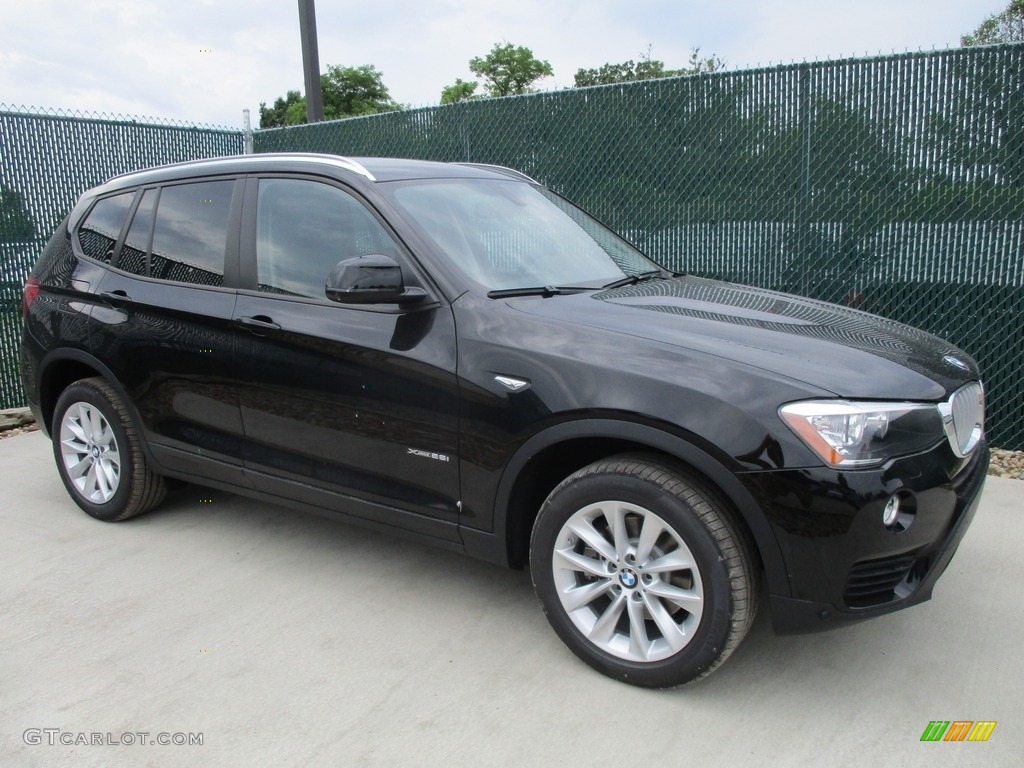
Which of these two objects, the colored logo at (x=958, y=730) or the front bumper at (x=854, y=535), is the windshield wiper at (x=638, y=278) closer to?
the front bumper at (x=854, y=535)

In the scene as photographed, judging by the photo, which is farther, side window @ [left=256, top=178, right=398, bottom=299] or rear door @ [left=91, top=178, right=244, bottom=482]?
rear door @ [left=91, top=178, right=244, bottom=482]

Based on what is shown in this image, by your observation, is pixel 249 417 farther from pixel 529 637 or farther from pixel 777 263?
pixel 777 263

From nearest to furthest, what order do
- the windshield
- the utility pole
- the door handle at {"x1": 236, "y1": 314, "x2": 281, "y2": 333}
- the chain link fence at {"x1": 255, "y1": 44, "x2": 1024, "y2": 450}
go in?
the windshield
the door handle at {"x1": 236, "y1": 314, "x2": 281, "y2": 333}
the chain link fence at {"x1": 255, "y1": 44, "x2": 1024, "y2": 450}
the utility pole

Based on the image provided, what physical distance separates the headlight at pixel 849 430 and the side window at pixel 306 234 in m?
1.72

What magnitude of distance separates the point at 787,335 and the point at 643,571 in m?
0.95

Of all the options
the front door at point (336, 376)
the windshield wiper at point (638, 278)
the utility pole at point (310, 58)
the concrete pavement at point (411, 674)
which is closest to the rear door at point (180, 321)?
the front door at point (336, 376)

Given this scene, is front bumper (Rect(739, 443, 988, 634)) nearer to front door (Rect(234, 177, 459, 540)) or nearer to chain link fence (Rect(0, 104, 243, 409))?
front door (Rect(234, 177, 459, 540))

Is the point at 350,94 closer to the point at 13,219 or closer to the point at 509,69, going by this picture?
the point at 509,69

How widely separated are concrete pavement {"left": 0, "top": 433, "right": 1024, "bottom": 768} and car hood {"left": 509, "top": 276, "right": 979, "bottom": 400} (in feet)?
3.42

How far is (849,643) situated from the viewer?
316cm

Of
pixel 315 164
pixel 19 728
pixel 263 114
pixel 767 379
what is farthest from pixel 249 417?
pixel 263 114

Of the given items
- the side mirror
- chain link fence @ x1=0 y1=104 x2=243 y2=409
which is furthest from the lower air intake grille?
chain link fence @ x1=0 y1=104 x2=243 y2=409

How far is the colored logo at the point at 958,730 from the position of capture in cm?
260

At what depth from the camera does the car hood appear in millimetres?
2611
